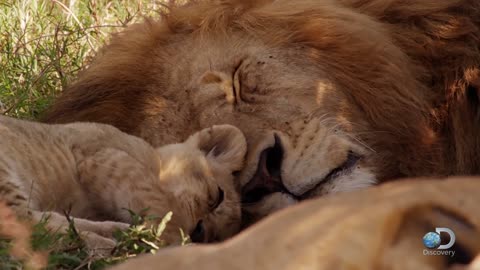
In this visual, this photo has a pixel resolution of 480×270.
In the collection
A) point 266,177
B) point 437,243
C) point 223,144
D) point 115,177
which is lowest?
point 266,177

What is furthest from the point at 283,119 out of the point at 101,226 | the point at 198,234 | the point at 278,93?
the point at 101,226

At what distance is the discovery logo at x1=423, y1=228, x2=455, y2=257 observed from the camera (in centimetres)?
164

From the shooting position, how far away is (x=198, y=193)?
3109 millimetres

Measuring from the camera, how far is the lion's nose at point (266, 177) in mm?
3260

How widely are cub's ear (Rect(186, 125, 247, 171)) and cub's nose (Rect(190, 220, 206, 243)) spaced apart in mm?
314

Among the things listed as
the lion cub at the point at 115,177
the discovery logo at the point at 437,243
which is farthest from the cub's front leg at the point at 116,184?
the discovery logo at the point at 437,243

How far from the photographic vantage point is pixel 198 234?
120 inches

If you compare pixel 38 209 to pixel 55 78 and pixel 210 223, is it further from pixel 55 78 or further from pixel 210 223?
pixel 55 78

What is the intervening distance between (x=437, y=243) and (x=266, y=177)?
64.4 inches

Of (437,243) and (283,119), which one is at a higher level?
(437,243)

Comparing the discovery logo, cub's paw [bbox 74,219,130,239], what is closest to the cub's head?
cub's paw [bbox 74,219,130,239]

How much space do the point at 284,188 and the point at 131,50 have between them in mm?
976

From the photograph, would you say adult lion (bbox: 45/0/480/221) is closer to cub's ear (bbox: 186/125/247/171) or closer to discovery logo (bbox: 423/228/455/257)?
cub's ear (bbox: 186/125/247/171)

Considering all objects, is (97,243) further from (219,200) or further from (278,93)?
(278,93)
